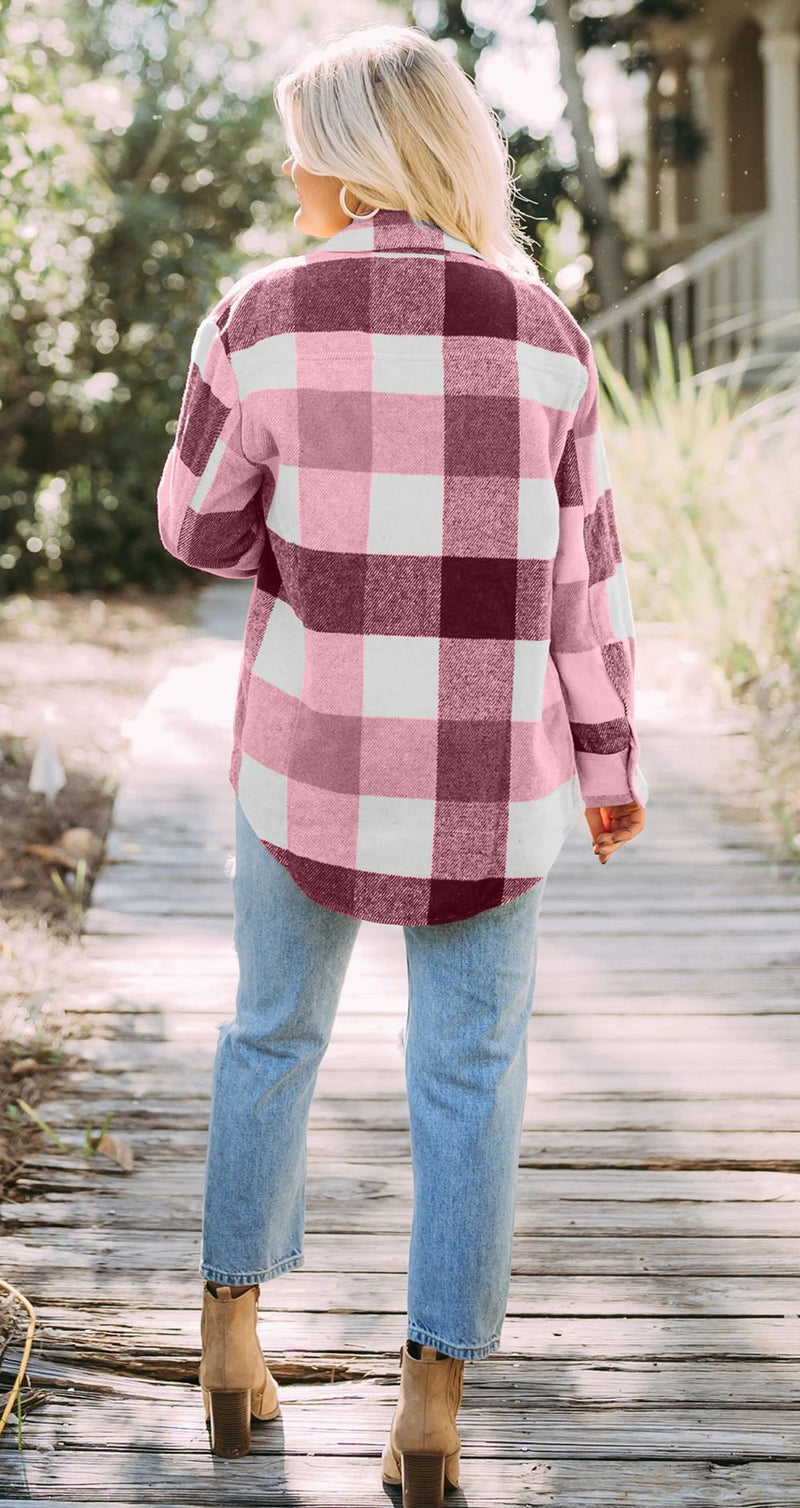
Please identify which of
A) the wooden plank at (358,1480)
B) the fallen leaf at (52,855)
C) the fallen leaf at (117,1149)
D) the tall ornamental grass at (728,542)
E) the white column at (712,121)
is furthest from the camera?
the white column at (712,121)

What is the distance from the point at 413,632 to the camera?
4.48ft

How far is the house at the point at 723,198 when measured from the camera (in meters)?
10.5

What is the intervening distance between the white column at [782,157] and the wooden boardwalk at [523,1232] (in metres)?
8.58

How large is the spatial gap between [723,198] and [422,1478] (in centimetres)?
1262

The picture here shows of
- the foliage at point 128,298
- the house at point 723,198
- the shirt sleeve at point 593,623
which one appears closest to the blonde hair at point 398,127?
the shirt sleeve at point 593,623

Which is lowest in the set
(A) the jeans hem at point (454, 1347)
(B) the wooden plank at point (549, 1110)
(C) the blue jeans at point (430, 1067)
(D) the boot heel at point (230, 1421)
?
(B) the wooden plank at point (549, 1110)

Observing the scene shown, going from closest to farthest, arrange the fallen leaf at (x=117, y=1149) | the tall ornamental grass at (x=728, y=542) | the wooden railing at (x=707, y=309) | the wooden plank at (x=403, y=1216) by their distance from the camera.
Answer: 1. the wooden plank at (x=403, y=1216)
2. the fallen leaf at (x=117, y=1149)
3. the tall ornamental grass at (x=728, y=542)
4. the wooden railing at (x=707, y=309)

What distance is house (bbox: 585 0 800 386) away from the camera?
10547 mm

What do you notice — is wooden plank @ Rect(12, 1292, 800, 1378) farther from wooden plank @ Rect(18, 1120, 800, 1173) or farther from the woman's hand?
the woman's hand

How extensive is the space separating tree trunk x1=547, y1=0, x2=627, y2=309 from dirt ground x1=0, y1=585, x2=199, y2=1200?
214 inches

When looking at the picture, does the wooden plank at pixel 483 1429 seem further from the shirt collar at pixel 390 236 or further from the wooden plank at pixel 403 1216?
the shirt collar at pixel 390 236

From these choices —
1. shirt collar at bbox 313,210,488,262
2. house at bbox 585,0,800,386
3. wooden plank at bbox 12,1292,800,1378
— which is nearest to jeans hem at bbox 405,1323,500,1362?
wooden plank at bbox 12,1292,800,1378

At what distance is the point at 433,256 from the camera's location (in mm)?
1325

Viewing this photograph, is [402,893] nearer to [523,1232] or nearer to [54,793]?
[523,1232]
